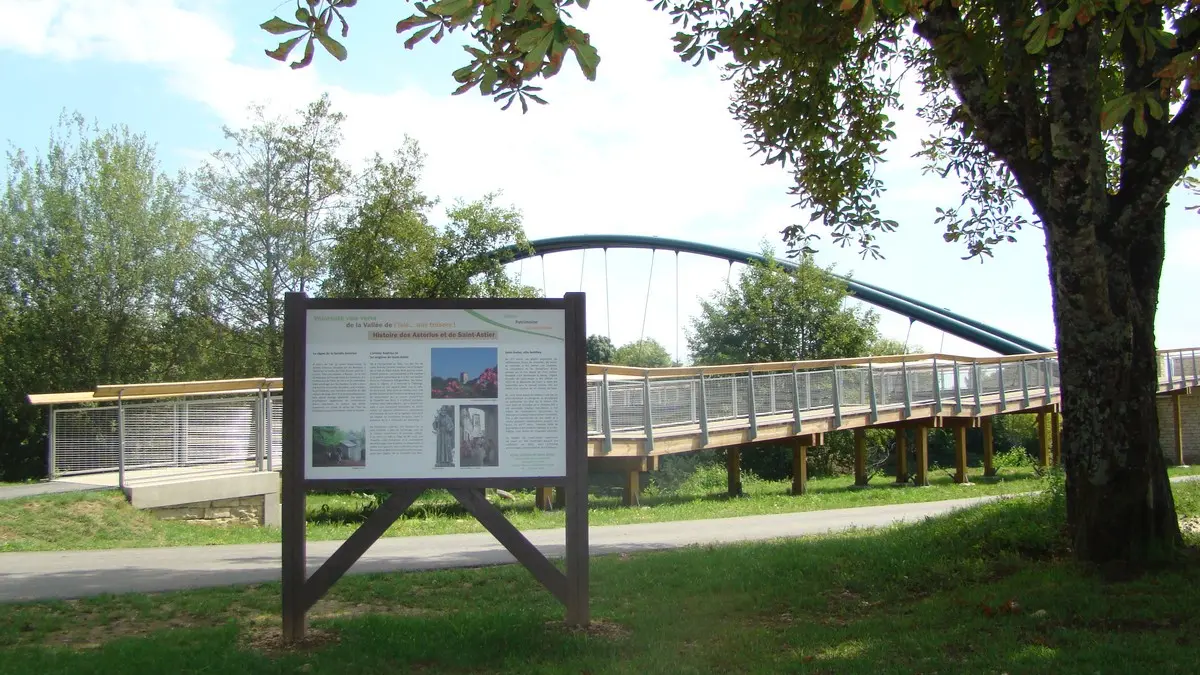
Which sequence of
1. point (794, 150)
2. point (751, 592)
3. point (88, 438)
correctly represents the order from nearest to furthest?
point (751, 592) → point (794, 150) → point (88, 438)

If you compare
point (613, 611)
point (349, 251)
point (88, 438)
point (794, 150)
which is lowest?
point (613, 611)

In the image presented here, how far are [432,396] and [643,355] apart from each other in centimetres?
5830

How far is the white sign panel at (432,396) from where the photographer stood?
20.0 ft

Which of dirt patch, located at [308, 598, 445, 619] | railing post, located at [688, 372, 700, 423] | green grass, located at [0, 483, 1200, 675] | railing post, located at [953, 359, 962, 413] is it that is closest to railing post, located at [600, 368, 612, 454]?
railing post, located at [688, 372, 700, 423]

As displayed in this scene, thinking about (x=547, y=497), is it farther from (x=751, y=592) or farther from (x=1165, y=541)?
(x=1165, y=541)

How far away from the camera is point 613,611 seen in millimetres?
6711

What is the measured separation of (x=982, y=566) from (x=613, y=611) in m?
2.91

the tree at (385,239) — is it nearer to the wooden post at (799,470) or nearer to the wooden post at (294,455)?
the wooden post at (799,470)

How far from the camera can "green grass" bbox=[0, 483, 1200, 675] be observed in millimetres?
5262

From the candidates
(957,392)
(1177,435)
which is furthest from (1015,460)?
(957,392)

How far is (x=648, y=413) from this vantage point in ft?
54.6

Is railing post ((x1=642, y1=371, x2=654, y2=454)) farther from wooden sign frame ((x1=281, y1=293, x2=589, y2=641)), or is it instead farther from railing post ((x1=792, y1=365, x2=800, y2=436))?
wooden sign frame ((x1=281, y1=293, x2=589, y2=641))

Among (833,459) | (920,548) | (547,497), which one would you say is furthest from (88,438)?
(833,459)

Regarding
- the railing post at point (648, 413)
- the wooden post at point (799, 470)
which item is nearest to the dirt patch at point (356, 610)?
the railing post at point (648, 413)
